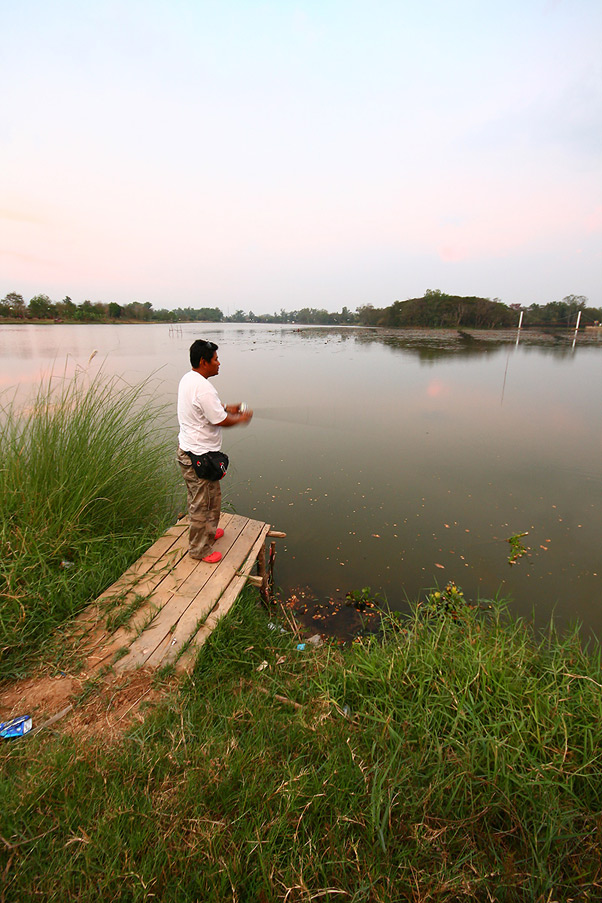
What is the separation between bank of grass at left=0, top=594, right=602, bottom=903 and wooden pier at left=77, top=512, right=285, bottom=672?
304 millimetres

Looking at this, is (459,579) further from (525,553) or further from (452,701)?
(452,701)

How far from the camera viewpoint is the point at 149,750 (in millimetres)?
1601

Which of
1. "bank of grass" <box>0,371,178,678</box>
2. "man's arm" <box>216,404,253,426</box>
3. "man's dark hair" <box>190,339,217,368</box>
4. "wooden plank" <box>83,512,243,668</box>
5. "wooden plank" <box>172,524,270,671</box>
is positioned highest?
"man's dark hair" <box>190,339,217,368</box>

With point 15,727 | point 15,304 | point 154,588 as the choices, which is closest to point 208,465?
point 154,588

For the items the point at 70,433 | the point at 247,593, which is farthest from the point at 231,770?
the point at 70,433

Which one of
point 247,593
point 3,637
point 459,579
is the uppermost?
point 3,637

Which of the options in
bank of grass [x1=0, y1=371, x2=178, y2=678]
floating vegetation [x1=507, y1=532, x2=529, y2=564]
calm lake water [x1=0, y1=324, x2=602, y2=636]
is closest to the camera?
bank of grass [x1=0, y1=371, x2=178, y2=678]

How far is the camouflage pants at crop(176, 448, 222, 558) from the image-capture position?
287 cm

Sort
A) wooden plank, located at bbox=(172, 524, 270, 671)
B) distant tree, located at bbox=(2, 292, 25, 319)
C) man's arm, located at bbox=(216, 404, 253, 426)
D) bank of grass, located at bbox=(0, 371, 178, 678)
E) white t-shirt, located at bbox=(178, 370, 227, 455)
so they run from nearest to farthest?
1. wooden plank, located at bbox=(172, 524, 270, 671)
2. bank of grass, located at bbox=(0, 371, 178, 678)
3. white t-shirt, located at bbox=(178, 370, 227, 455)
4. man's arm, located at bbox=(216, 404, 253, 426)
5. distant tree, located at bbox=(2, 292, 25, 319)

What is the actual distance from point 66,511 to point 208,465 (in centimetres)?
123

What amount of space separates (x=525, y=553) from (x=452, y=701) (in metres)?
2.77

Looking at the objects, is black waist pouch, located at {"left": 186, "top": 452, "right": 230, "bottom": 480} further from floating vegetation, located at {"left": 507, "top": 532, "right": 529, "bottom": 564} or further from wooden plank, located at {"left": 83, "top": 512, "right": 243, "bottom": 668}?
floating vegetation, located at {"left": 507, "top": 532, "right": 529, "bottom": 564}

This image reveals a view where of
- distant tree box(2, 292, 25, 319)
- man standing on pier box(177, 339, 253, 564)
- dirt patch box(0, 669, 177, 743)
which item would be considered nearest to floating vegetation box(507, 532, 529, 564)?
man standing on pier box(177, 339, 253, 564)

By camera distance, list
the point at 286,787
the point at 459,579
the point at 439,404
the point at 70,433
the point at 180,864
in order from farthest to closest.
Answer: the point at 439,404 < the point at 459,579 < the point at 70,433 < the point at 286,787 < the point at 180,864
